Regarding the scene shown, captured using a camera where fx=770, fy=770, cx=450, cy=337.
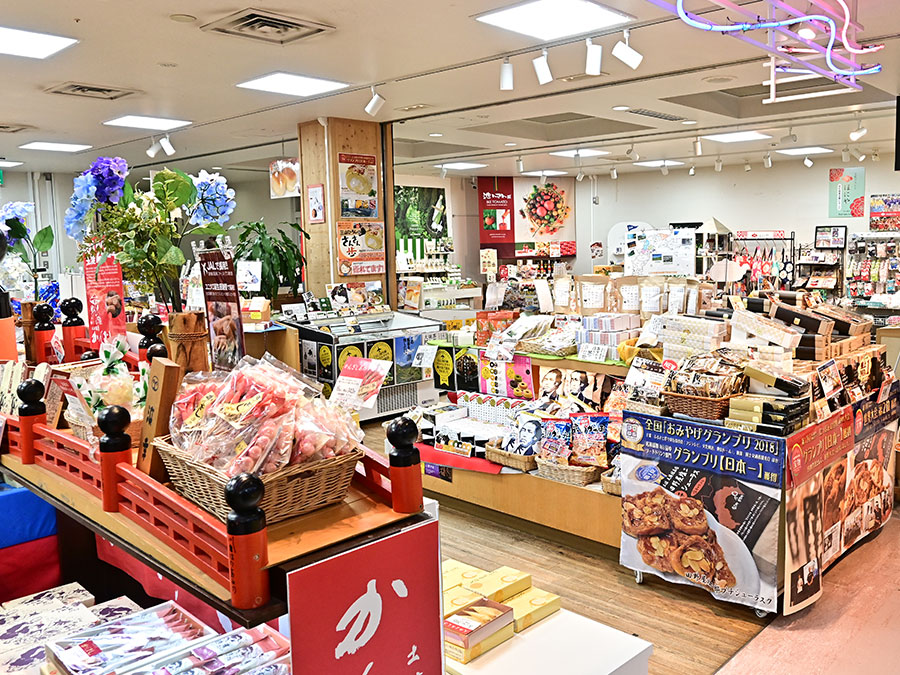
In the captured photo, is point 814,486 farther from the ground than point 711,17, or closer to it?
closer to it

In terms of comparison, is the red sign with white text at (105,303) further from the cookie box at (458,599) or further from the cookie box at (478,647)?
the cookie box at (478,647)

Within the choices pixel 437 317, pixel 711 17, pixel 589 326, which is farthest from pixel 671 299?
pixel 437 317

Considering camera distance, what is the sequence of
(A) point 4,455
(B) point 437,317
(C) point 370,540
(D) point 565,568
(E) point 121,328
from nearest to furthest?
1. (C) point 370,540
2. (A) point 4,455
3. (E) point 121,328
4. (D) point 565,568
5. (B) point 437,317

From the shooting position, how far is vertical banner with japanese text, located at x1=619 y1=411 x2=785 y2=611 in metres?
3.39

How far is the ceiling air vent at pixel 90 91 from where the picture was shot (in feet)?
21.4

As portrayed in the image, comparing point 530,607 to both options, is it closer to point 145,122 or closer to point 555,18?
point 555,18

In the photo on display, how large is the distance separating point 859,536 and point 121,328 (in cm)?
384

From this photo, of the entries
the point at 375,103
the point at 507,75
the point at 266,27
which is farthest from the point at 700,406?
the point at 375,103

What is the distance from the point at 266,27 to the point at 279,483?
4.24m

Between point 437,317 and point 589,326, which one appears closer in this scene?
point 589,326

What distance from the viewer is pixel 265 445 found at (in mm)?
1379

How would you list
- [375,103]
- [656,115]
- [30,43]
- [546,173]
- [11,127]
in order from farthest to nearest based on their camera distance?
[546,173] → [656,115] → [11,127] → [375,103] → [30,43]

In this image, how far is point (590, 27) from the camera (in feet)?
16.6

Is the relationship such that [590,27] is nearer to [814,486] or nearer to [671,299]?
[671,299]
